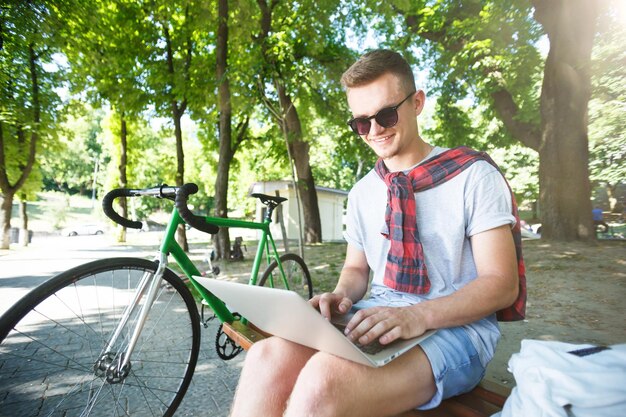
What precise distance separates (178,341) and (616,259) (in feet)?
26.4

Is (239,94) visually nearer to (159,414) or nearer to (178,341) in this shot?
(178,341)

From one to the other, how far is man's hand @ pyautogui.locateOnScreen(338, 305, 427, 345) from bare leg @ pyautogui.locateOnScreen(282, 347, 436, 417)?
80 millimetres

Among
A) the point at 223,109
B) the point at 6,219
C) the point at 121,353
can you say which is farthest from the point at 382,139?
the point at 6,219

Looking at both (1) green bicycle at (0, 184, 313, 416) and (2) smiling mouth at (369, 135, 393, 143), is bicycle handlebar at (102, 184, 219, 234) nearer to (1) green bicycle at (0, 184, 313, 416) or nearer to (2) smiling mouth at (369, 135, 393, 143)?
(1) green bicycle at (0, 184, 313, 416)

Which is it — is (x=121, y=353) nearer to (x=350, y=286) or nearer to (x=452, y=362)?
(x=350, y=286)

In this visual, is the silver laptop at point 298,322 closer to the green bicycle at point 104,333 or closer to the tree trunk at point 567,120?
the green bicycle at point 104,333

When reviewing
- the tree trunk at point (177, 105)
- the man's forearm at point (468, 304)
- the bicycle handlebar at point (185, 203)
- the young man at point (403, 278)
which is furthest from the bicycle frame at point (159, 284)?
the tree trunk at point (177, 105)

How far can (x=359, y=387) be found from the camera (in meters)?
1.14

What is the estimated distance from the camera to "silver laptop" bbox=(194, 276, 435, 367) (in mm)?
1021

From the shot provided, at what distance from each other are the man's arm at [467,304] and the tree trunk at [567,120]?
9369mm

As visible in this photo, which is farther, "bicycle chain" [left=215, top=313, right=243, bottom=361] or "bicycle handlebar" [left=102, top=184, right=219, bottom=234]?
"bicycle chain" [left=215, top=313, right=243, bottom=361]

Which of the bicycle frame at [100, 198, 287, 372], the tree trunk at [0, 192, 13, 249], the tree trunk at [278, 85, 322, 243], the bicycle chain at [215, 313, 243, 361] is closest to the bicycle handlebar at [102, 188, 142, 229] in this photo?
the bicycle frame at [100, 198, 287, 372]

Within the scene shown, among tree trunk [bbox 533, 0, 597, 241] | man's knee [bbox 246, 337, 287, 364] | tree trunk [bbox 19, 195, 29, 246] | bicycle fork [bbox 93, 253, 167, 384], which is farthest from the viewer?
tree trunk [bbox 19, 195, 29, 246]

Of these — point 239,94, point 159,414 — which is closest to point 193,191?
point 159,414
